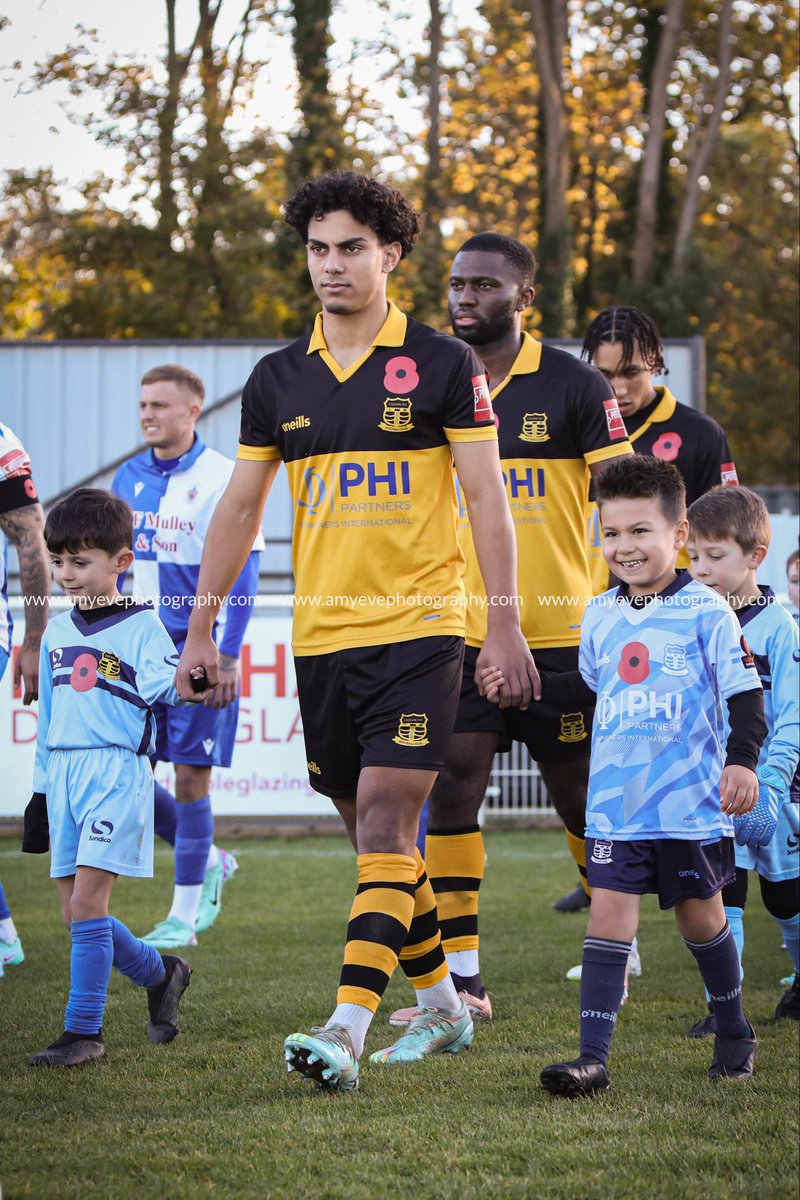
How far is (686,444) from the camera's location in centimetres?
589

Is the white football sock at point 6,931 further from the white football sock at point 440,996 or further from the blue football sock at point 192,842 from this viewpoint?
the white football sock at point 440,996

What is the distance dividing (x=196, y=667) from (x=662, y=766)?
1302mm

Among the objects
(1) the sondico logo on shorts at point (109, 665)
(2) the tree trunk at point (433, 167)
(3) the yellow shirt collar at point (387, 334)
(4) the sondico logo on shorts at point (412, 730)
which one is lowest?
(4) the sondico logo on shorts at point (412, 730)

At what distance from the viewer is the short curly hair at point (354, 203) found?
4086 millimetres

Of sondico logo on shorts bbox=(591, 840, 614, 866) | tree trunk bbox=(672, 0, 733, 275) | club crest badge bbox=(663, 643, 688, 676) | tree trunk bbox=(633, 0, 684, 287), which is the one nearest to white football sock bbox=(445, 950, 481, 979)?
Result: sondico logo on shorts bbox=(591, 840, 614, 866)

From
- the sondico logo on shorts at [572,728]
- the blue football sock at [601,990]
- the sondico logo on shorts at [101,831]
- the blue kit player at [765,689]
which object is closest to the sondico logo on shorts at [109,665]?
the sondico logo on shorts at [101,831]

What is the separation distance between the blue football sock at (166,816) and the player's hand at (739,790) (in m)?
3.51

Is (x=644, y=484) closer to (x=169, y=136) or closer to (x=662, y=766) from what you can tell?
(x=662, y=766)

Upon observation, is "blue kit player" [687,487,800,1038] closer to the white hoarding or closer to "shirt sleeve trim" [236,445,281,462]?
"shirt sleeve trim" [236,445,281,462]

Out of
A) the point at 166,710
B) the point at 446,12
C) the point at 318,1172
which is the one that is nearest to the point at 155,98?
the point at 446,12

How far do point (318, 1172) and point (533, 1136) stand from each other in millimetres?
544

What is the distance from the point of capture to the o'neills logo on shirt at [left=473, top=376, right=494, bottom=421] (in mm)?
4031

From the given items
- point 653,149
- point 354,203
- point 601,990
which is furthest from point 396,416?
point 653,149

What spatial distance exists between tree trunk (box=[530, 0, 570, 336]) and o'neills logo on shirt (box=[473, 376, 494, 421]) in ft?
76.2
